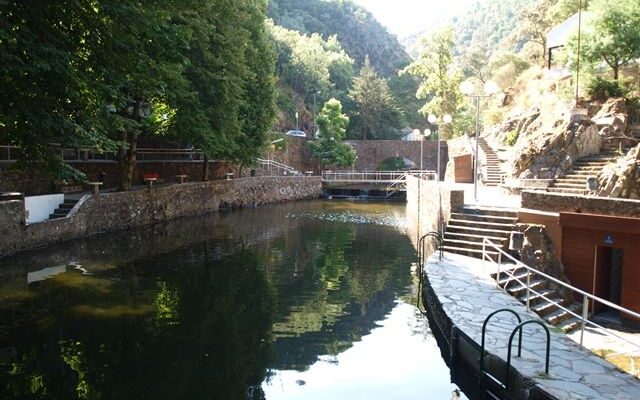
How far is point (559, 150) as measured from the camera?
24188 millimetres

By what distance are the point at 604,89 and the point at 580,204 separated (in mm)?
18309

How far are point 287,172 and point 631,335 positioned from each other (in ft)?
116

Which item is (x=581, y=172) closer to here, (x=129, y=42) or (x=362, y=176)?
(x=129, y=42)

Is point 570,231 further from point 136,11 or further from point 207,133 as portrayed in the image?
point 207,133

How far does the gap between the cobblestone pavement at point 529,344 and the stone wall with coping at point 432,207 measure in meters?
4.47

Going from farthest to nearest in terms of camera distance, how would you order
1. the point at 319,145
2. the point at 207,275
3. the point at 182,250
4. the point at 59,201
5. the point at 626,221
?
the point at 319,145
the point at 59,201
the point at 182,250
the point at 207,275
the point at 626,221

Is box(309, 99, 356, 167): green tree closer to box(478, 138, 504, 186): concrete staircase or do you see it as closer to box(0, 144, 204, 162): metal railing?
box(478, 138, 504, 186): concrete staircase

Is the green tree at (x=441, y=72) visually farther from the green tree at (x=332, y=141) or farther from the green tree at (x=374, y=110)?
the green tree at (x=332, y=141)

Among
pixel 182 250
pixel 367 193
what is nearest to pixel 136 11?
pixel 182 250

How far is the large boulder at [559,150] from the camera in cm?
2375

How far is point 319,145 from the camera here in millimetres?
48812

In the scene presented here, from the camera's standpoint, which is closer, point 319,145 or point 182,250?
point 182,250

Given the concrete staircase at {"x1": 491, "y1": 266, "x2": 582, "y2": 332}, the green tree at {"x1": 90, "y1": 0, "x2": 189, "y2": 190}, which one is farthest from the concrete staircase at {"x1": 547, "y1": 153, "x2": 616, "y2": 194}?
the green tree at {"x1": 90, "y1": 0, "x2": 189, "y2": 190}

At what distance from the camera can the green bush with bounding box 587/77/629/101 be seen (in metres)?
28.0
